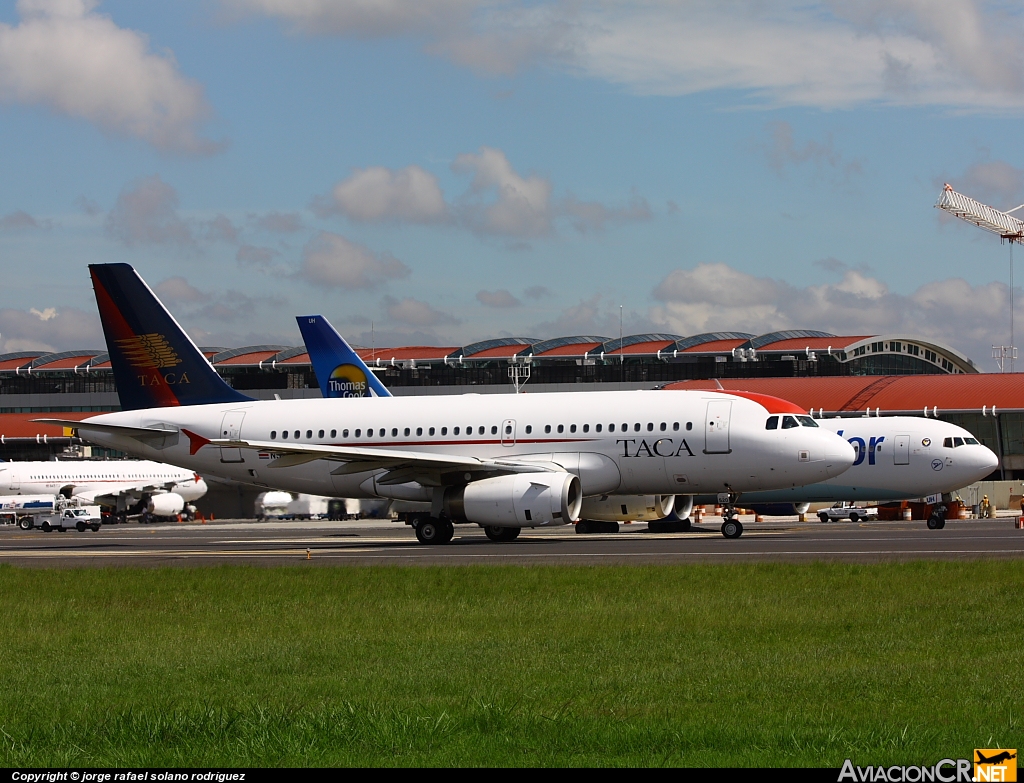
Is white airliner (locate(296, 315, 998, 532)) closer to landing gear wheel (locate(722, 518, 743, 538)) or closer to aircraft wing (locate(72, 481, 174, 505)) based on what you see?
landing gear wheel (locate(722, 518, 743, 538))

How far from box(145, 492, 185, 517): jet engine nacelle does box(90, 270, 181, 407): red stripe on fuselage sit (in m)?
40.7

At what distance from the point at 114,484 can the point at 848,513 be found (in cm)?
4677

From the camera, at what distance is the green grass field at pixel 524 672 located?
839 centimetres

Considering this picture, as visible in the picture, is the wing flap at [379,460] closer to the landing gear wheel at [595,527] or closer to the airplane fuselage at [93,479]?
the landing gear wheel at [595,527]

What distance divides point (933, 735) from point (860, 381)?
7837 centimetres

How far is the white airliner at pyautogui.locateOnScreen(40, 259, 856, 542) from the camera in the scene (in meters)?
34.1

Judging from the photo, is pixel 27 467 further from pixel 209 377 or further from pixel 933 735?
pixel 933 735

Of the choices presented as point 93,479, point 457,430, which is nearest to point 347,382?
point 457,430

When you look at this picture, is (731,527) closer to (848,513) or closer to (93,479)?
(848,513)

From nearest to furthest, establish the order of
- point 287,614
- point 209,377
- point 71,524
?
point 287,614 → point 209,377 → point 71,524

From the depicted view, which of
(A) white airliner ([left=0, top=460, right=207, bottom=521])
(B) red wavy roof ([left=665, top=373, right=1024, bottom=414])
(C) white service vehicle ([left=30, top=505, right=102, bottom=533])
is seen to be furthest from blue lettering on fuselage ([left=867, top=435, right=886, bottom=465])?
(A) white airliner ([left=0, top=460, right=207, bottom=521])

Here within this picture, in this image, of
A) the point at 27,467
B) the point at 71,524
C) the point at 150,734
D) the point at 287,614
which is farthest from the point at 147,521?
the point at 150,734

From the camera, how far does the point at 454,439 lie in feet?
120

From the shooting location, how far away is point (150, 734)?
29.2 feet
